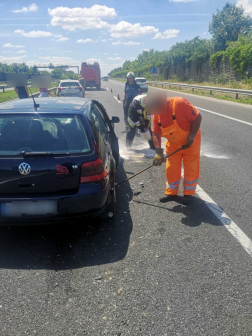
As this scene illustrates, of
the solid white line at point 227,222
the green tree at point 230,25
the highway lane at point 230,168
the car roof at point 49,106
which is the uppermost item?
the green tree at point 230,25

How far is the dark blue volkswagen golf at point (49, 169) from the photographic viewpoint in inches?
122

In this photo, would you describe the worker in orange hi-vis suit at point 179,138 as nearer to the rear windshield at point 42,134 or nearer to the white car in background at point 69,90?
the rear windshield at point 42,134

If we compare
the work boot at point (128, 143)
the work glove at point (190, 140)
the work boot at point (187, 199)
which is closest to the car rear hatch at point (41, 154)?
the work glove at point (190, 140)

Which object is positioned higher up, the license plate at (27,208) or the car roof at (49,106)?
the car roof at (49,106)

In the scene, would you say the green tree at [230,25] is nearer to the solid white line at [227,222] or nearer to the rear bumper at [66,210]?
the solid white line at [227,222]

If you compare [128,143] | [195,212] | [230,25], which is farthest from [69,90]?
[230,25]

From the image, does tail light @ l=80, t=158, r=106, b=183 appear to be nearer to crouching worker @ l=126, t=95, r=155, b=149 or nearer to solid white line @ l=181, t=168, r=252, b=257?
solid white line @ l=181, t=168, r=252, b=257

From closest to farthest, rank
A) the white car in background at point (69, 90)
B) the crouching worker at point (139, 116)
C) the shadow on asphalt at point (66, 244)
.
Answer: the shadow on asphalt at point (66, 244), the crouching worker at point (139, 116), the white car in background at point (69, 90)

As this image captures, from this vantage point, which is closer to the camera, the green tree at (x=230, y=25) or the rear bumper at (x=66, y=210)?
the rear bumper at (x=66, y=210)

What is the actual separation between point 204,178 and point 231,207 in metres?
1.25

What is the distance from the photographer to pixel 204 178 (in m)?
5.29

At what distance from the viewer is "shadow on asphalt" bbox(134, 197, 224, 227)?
3.71m

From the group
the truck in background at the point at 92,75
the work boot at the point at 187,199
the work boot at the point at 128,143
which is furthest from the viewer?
the truck in background at the point at 92,75

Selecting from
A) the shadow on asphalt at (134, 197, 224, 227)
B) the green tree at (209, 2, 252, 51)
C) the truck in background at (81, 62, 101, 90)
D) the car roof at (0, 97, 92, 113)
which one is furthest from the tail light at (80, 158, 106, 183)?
the green tree at (209, 2, 252, 51)
